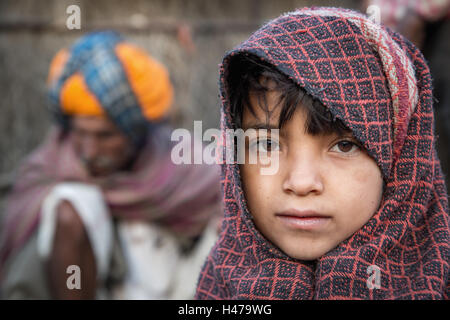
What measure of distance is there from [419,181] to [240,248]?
526 millimetres

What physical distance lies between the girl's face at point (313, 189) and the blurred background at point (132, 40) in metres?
3.15

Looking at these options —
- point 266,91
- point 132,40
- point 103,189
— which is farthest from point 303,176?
point 132,40

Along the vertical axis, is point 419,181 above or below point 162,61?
below

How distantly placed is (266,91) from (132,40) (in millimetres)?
3303

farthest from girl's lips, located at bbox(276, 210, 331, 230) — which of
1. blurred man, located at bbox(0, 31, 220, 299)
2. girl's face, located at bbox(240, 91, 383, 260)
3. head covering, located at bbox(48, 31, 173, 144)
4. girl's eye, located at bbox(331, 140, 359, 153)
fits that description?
head covering, located at bbox(48, 31, 173, 144)

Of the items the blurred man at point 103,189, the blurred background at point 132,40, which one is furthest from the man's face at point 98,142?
the blurred background at point 132,40

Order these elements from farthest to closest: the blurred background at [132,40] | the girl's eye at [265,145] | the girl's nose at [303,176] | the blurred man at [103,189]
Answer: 1. the blurred background at [132,40]
2. the blurred man at [103,189]
3. the girl's eye at [265,145]
4. the girl's nose at [303,176]

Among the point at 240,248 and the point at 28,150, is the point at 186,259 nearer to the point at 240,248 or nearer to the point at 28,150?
the point at 240,248

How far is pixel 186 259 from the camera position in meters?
2.83

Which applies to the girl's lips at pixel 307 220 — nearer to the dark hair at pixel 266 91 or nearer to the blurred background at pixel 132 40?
the dark hair at pixel 266 91

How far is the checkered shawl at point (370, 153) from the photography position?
1187 millimetres

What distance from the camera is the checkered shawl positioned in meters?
1.19
